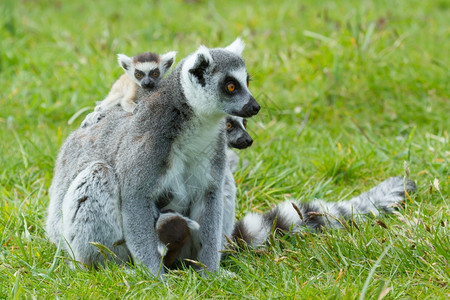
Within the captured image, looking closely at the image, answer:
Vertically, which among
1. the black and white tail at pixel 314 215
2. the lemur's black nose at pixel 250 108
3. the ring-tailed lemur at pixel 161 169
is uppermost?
the lemur's black nose at pixel 250 108

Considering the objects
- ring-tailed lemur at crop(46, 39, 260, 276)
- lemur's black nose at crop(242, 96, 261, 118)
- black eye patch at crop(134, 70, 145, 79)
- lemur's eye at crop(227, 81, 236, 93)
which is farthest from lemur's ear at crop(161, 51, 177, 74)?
lemur's black nose at crop(242, 96, 261, 118)

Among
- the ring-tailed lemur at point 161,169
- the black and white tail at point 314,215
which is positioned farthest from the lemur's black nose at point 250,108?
the black and white tail at point 314,215

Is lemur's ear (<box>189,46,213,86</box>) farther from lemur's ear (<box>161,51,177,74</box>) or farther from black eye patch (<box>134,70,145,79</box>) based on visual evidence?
lemur's ear (<box>161,51,177,74</box>)

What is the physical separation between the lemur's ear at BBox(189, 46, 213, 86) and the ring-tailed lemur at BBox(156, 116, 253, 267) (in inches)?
31.9

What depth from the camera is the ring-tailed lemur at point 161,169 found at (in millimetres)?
3822

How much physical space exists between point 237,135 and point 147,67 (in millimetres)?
1212

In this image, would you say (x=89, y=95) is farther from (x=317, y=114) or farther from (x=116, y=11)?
(x=116, y=11)

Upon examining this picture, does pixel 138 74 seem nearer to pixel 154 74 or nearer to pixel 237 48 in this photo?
pixel 154 74

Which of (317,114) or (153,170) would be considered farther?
(317,114)

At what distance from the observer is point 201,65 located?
12.6ft

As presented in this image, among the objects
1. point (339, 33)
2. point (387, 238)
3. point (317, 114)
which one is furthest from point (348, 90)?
point (387, 238)

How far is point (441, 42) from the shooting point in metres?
8.30

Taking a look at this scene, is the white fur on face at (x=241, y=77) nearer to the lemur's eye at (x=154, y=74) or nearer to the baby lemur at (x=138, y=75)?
the baby lemur at (x=138, y=75)

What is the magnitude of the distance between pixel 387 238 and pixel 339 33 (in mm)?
5022
